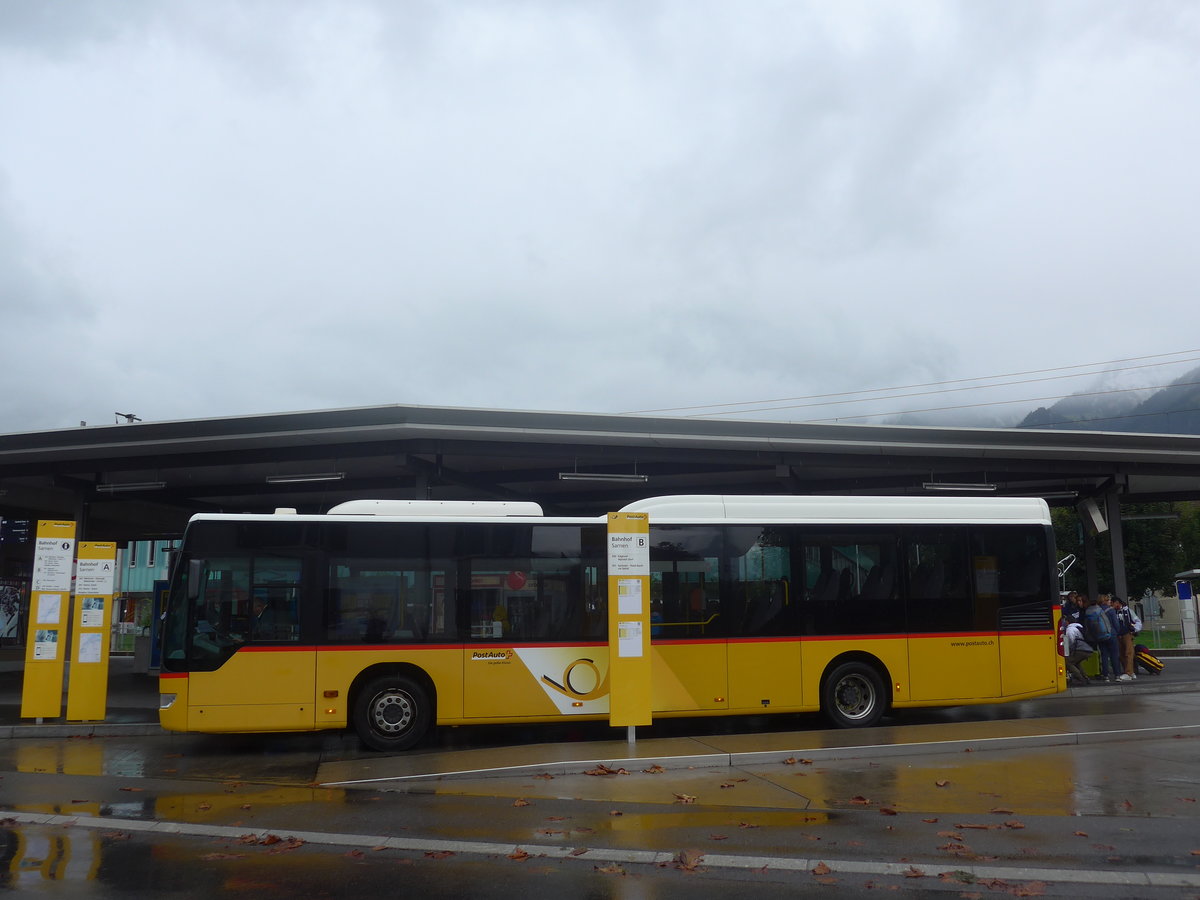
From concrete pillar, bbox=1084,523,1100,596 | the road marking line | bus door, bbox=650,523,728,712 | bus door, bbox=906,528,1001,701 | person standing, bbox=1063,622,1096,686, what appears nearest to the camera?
the road marking line

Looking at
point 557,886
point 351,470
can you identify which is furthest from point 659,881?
point 351,470

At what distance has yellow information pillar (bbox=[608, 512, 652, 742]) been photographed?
464 inches

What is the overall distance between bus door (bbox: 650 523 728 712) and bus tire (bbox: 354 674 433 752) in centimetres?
291

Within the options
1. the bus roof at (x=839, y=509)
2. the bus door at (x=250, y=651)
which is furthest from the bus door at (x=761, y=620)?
the bus door at (x=250, y=651)

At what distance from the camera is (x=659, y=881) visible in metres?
6.35

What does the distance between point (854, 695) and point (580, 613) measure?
153 inches

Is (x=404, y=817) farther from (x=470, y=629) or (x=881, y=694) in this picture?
Result: (x=881, y=694)

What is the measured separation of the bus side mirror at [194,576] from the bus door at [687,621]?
5.53 m

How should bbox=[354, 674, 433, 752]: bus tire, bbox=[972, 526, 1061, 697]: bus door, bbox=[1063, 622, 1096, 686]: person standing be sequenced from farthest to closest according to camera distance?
bbox=[1063, 622, 1096, 686]: person standing, bbox=[972, 526, 1061, 697]: bus door, bbox=[354, 674, 433, 752]: bus tire

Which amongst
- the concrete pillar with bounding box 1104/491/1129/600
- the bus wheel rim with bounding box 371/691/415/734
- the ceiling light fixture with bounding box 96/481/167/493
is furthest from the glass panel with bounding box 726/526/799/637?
the ceiling light fixture with bounding box 96/481/167/493

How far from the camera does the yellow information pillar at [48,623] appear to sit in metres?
14.8

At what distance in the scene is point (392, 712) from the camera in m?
12.0

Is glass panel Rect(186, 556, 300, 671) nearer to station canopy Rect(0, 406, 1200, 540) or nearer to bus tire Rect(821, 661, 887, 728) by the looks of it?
station canopy Rect(0, 406, 1200, 540)

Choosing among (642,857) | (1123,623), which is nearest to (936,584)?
(642,857)
